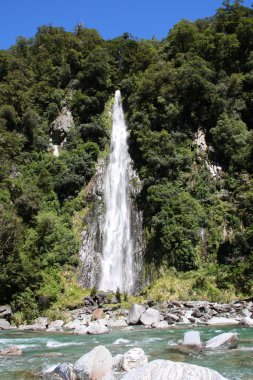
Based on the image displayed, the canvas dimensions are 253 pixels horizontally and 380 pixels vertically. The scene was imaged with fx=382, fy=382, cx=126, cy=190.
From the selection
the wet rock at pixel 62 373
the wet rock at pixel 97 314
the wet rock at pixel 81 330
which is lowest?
the wet rock at pixel 62 373

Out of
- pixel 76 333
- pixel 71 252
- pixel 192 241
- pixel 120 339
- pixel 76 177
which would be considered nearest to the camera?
pixel 120 339

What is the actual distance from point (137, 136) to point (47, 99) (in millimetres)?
15592

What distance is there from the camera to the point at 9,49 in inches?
2211

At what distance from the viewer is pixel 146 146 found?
33.8 metres

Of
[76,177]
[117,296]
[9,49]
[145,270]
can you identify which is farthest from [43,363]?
[9,49]

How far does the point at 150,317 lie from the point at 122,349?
6.79 metres

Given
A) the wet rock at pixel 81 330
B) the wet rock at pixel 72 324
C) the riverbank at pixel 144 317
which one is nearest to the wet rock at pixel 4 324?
the riverbank at pixel 144 317

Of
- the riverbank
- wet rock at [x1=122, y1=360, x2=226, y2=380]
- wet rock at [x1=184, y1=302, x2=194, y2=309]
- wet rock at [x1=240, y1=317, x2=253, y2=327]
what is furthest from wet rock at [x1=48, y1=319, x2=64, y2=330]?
wet rock at [x1=122, y1=360, x2=226, y2=380]

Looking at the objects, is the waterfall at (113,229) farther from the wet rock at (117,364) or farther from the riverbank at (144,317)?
the wet rock at (117,364)

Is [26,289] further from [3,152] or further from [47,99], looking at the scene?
[47,99]

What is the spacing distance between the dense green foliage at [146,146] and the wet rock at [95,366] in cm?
1577

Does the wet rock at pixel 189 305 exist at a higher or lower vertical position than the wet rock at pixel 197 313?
higher

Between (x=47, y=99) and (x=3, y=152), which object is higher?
(x=47, y=99)

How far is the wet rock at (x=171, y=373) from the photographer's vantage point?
7.12 meters
